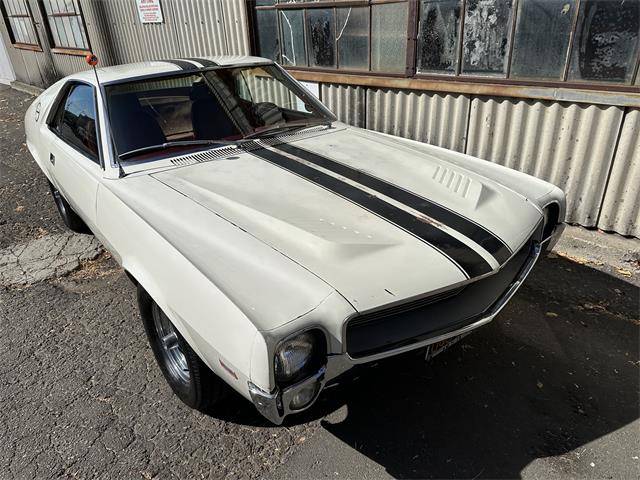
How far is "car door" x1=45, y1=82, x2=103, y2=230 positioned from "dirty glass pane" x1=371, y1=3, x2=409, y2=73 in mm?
3087

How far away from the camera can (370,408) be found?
2.39 metres

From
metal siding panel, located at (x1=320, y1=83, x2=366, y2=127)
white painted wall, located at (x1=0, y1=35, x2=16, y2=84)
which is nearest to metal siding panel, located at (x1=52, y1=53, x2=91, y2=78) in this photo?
white painted wall, located at (x1=0, y1=35, x2=16, y2=84)

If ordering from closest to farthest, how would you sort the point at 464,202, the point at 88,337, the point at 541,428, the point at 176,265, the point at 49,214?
the point at 176,265
the point at 541,428
the point at 464,202
the point at 88,337
the point at 49,214

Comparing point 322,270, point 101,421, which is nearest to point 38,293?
point 101,421

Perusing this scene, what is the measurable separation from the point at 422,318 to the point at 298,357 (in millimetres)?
581

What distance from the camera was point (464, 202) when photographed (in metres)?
2.37

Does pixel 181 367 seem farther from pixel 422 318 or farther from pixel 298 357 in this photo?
pixel 422 318

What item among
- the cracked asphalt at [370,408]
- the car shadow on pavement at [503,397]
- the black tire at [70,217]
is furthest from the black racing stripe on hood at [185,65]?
the car shadow on pavement at [503,397]

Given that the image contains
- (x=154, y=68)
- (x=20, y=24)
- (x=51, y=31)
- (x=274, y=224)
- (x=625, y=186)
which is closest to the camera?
(x=274, y=224)

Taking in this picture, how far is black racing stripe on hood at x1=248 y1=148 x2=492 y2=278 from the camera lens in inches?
77.4

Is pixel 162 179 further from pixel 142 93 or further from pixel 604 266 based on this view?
pixel 604 266

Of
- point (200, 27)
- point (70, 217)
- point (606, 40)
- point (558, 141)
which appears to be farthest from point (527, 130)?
point (200, 27)

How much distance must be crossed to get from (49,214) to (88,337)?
8.29 feet

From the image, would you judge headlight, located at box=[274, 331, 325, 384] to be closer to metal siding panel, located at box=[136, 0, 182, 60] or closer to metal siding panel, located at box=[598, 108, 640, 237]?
metal siding panel, located at box=[598, 108, 640, 237]
